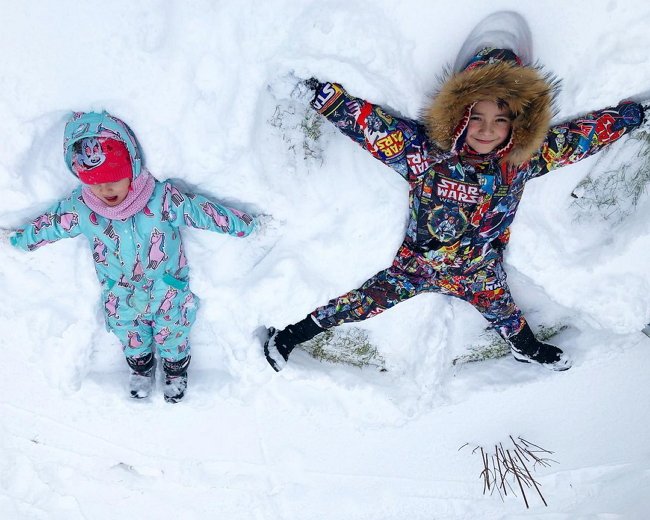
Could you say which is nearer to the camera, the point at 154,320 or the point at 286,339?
the point at 154,320

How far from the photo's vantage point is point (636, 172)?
2049mm

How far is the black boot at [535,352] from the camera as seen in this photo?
2.25 m

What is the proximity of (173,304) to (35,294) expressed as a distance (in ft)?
1.92

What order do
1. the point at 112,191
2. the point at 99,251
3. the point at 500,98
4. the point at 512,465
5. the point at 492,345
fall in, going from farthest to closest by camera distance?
the point at 512,465, the point at 492,345, the point at 99,251, the point at 112,191, the point at 500,98

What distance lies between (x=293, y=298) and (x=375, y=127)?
781mm

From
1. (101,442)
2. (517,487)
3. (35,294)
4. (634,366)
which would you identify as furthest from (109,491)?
(634,366)

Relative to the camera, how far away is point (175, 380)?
232 centimetres

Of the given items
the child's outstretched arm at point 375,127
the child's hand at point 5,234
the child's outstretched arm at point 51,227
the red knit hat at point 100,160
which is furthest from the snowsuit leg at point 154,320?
the child's outstretched arm at point 375,127

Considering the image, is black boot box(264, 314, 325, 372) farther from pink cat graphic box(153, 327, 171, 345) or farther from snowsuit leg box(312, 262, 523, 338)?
pink cat graphic box(153, 327, 171, 345)

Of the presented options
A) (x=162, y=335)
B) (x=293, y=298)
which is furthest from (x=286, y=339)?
(x=162, y=335)

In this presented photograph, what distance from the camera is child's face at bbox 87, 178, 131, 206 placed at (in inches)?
67.4

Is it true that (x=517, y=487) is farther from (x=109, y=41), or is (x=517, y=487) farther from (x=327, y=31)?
(x=109, y=41)

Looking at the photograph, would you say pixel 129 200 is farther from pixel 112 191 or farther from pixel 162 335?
pixel 162 335

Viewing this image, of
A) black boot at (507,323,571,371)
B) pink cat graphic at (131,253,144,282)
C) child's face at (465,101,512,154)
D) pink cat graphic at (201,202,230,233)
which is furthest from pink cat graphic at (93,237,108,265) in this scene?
black boot at (507,323,571,371)
